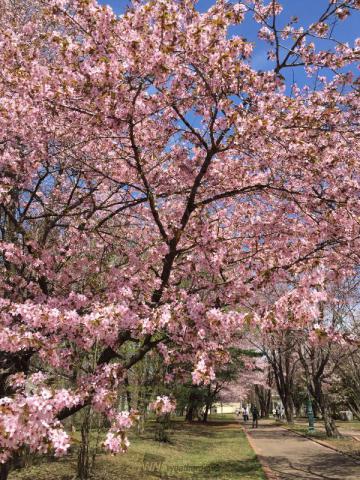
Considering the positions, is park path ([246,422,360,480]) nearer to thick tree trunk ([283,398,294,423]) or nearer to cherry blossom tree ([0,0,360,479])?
cherry blossom tree ([0,0,360,479])

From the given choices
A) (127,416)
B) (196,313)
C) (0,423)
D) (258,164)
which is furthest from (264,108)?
(0,423)

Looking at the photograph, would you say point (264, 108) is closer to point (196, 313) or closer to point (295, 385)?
point (196, 313)

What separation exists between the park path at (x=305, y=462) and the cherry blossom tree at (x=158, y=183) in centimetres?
675

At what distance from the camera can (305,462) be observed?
47.2 feet

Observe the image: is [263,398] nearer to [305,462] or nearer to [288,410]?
[288,410]

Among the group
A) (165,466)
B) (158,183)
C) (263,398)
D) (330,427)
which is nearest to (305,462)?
(165,466)

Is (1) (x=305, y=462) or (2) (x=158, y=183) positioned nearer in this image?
(2) (x=158, y=183)

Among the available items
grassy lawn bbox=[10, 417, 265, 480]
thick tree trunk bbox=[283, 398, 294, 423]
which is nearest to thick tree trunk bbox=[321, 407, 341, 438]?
grassy lawn bbox=[10, 417, 265, 480]

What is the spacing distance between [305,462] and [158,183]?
36.2ft

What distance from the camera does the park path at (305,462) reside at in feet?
39.3

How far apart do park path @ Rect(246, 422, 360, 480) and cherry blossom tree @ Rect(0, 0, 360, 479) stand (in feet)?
22.1

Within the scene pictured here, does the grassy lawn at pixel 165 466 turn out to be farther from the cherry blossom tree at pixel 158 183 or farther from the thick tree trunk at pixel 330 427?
the cherry blossom tree at pixel 158 183

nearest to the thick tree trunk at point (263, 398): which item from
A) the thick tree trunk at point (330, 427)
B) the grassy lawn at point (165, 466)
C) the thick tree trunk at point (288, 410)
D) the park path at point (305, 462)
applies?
the thick tree trunk at point (288, 410)

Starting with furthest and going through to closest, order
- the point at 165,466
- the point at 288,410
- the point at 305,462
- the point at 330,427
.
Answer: the point at 288,410 < the point at 330,427 < the point at 165,466 < the point at 305,462
